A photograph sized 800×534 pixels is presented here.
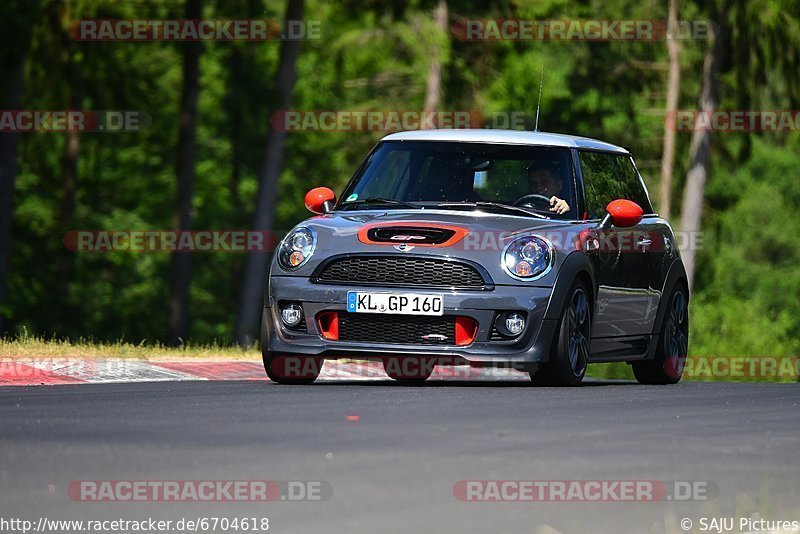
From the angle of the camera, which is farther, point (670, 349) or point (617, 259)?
point (670, 349)

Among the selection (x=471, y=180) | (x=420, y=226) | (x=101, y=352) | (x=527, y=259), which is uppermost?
(x=471, y=180)

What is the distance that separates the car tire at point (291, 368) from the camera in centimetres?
1341

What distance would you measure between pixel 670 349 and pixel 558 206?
2301 millimetres

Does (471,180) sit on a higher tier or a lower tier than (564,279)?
higher

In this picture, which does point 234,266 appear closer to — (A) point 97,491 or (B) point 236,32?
(B) point 236,32

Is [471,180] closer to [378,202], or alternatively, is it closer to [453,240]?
[378,202]

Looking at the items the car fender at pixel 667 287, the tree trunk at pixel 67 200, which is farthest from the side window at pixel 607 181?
the tree trunk at pixel 67 200

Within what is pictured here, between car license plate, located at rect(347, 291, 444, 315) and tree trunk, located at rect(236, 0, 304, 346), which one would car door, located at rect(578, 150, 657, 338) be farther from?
tree trunk, located at rect(236, 0, 304, 346)

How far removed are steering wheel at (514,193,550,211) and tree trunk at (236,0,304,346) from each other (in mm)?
19510

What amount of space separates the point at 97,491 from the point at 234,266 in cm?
5056

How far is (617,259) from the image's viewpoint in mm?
14094

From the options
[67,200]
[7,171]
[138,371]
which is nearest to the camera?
[138,371]

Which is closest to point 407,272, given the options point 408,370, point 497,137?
point 497,137

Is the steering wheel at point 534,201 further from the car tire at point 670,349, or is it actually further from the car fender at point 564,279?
the car tire at point 670,349
